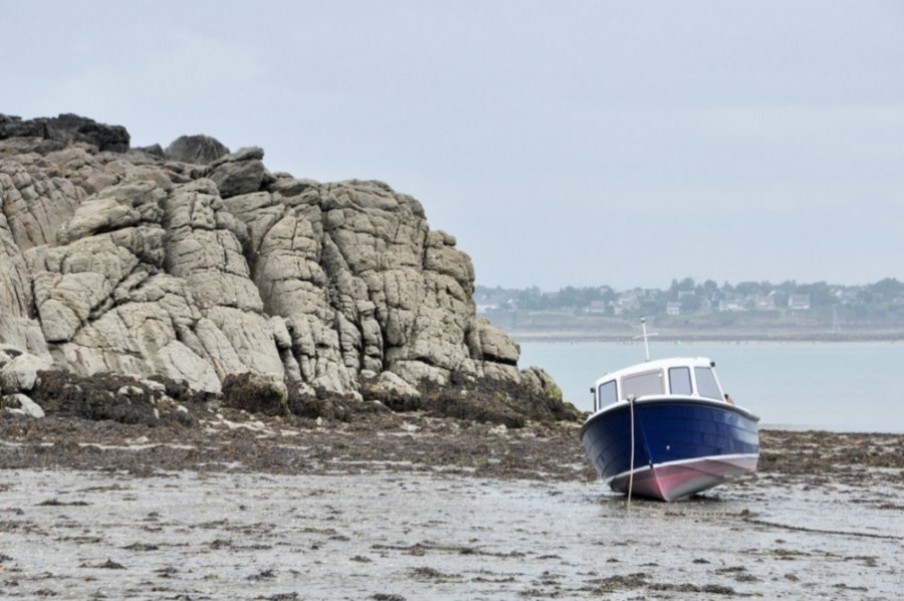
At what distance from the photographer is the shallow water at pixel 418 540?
16.1 meters

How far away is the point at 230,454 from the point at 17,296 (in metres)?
13.2

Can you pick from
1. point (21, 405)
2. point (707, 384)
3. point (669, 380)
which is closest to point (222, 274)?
point (21, 405)

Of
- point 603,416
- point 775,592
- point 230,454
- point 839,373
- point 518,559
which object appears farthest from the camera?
point 839,373

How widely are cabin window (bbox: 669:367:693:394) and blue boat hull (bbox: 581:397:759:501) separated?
80 centimetres

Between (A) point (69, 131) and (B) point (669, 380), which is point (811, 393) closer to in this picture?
(A) point (69, 131)

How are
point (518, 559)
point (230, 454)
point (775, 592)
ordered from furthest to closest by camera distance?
point (230, 454), point (518, 559), point (775, 592)

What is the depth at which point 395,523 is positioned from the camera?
22297 mm

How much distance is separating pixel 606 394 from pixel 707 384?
210 cm

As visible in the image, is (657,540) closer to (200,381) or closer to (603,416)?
(603,416)

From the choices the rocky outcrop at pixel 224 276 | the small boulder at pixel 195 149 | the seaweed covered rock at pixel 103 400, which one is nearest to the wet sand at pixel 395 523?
the seaweed covered rock at pixel 103 400

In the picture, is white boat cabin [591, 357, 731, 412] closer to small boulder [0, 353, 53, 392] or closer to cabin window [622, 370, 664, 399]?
cabin window [622, 370, 664, 399]

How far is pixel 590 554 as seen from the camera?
19.5 m

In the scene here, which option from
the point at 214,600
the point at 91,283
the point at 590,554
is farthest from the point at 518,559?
the point at 91,283

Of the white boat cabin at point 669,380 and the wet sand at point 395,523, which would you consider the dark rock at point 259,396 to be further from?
the white boat cabin at point 669,380
